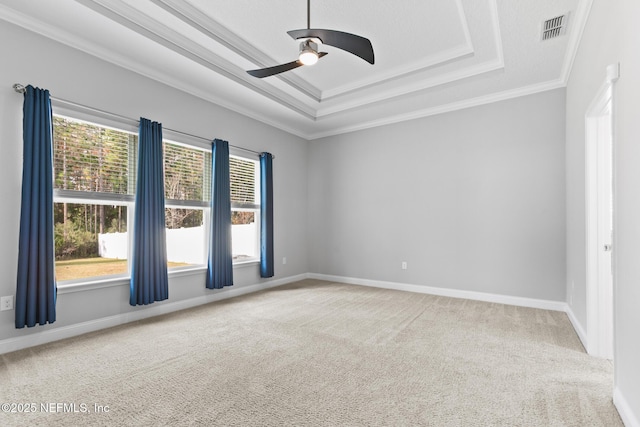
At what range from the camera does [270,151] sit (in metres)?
5.52

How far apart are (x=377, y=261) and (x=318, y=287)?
111 cm

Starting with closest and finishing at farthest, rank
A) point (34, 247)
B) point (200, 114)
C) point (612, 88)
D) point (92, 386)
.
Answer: point (612, 88) < point (92, 386) < point (34, 247) < point (200, 114)

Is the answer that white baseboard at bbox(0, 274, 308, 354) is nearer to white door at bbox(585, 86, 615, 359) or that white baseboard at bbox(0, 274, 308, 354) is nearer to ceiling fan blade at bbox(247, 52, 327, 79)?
ceiling fan blade at bbox(247, 52, 327, 79)

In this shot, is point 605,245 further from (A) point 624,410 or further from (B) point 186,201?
(B) point 186,201

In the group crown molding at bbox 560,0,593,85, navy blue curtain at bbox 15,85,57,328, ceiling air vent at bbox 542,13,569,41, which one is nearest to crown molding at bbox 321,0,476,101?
ceiling air vent at bbox 542,13,569,41

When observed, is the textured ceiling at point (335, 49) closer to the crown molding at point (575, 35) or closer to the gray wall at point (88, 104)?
the crown molding at point (575, 35)

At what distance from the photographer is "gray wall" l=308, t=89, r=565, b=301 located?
4105 millimetres

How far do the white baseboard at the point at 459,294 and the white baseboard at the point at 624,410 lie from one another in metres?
2.37

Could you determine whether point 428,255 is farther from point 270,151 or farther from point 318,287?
point 270,151

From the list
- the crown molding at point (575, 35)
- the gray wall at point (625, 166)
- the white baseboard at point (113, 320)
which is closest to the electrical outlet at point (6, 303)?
the white baseboard at point (113, 320)

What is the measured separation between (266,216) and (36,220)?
9.80 feet

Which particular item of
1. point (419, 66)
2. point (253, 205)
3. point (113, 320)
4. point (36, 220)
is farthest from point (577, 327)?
point (36, 220)

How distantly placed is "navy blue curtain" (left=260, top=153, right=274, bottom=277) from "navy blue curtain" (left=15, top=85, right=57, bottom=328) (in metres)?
2.80

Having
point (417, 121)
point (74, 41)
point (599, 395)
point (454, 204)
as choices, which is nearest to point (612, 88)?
point (599, 395)
